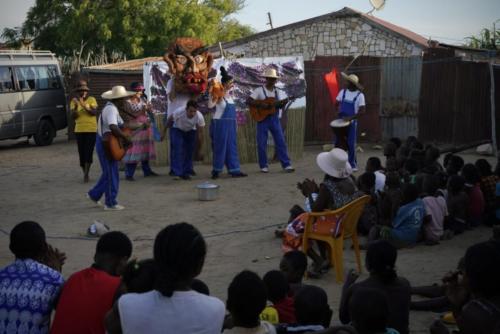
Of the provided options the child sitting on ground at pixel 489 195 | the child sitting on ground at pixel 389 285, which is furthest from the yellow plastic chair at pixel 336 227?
the child sitting on ground at pixel 489 195

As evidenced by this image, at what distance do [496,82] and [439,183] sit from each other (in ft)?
22.6

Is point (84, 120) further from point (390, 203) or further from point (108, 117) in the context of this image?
point (390, 203)

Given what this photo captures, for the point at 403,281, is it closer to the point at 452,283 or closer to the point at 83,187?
the point at 452,283

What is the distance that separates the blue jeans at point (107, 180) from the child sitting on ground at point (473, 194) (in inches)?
177

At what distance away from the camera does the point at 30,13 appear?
28.8 m

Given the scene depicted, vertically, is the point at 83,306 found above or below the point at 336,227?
above

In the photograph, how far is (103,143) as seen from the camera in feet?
30.4

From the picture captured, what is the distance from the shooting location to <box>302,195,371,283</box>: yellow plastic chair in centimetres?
629

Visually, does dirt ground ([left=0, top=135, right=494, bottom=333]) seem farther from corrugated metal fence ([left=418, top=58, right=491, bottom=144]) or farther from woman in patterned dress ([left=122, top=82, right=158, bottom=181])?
corrugated metal fence ([left=418, top=58, right=491, bottom=144])

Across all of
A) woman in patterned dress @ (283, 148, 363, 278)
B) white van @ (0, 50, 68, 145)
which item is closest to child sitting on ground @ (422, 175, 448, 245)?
woman in patterned dress @ (283, 148, 363, 278)

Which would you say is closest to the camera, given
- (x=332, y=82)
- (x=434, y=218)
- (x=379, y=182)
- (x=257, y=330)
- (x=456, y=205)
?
(x=257, y=330)

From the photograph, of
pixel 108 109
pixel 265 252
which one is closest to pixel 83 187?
Answer: pixel 108 109

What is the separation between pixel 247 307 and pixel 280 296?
3.52 feet

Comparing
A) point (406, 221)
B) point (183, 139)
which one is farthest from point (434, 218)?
point (183, 139)
